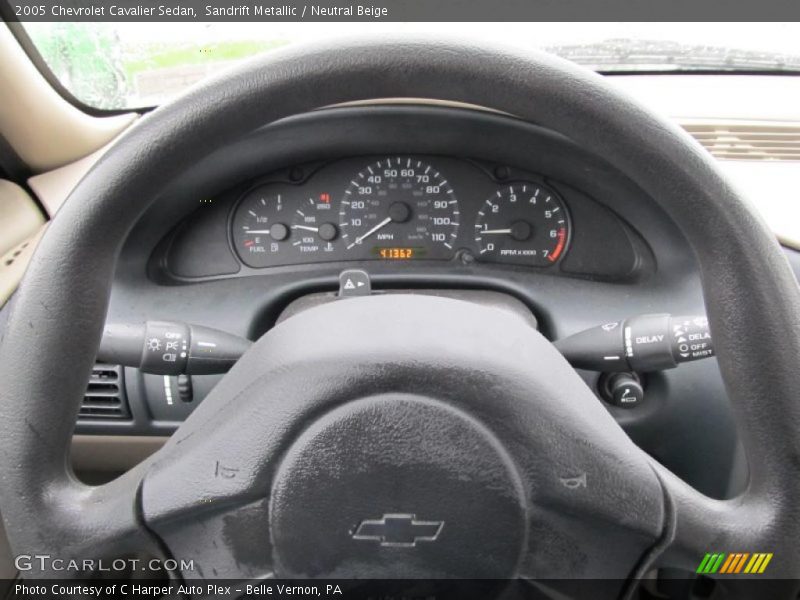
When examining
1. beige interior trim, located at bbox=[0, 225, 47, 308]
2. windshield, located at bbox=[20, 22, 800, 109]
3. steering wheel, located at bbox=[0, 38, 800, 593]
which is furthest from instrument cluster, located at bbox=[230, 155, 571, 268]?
steering wheel, located at bbox=[0, 38, 800, 593]

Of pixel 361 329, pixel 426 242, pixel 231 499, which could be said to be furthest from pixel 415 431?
pixel 426 242

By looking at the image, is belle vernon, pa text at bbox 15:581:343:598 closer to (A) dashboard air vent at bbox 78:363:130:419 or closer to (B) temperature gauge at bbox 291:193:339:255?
(A) dashboard air vent at bbox 78:363:130:419

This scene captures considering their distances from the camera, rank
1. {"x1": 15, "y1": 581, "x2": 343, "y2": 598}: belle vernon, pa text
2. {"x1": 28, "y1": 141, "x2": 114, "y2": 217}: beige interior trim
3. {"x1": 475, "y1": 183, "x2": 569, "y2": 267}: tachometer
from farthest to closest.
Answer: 1. {"x1": 28, "y1": 141, "x2": 114, "y2": 217}: beige interior trim
2. {"x1": 475, "y1": 183, "x2": 569, "y2": 267}: tachometer
3. {"x1": 15, "y1": 581, "x2": 343, "y2": 598}: belle vernon, pa text

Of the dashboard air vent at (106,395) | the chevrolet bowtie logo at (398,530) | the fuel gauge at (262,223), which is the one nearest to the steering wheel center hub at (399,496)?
the chevrolet bowtie logo at (398,530)

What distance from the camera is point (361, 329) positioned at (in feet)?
2.87

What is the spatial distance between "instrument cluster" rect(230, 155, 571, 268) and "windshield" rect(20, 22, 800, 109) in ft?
1.14

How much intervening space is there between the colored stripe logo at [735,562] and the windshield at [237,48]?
132cm

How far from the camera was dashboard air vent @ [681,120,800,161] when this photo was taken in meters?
1.94

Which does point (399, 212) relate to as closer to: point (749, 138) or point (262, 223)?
point (262, 223)

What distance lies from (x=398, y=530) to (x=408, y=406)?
0.15 metres

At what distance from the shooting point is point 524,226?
1795 mm

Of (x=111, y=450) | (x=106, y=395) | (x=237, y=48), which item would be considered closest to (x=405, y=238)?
(x=237, y=48)

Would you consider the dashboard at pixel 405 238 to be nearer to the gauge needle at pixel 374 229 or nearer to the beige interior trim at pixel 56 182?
the gauge needle at pixel 374 229

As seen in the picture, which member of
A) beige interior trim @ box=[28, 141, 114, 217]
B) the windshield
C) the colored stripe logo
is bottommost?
beige interior trim @ box=[28, 141, 114, 217]
